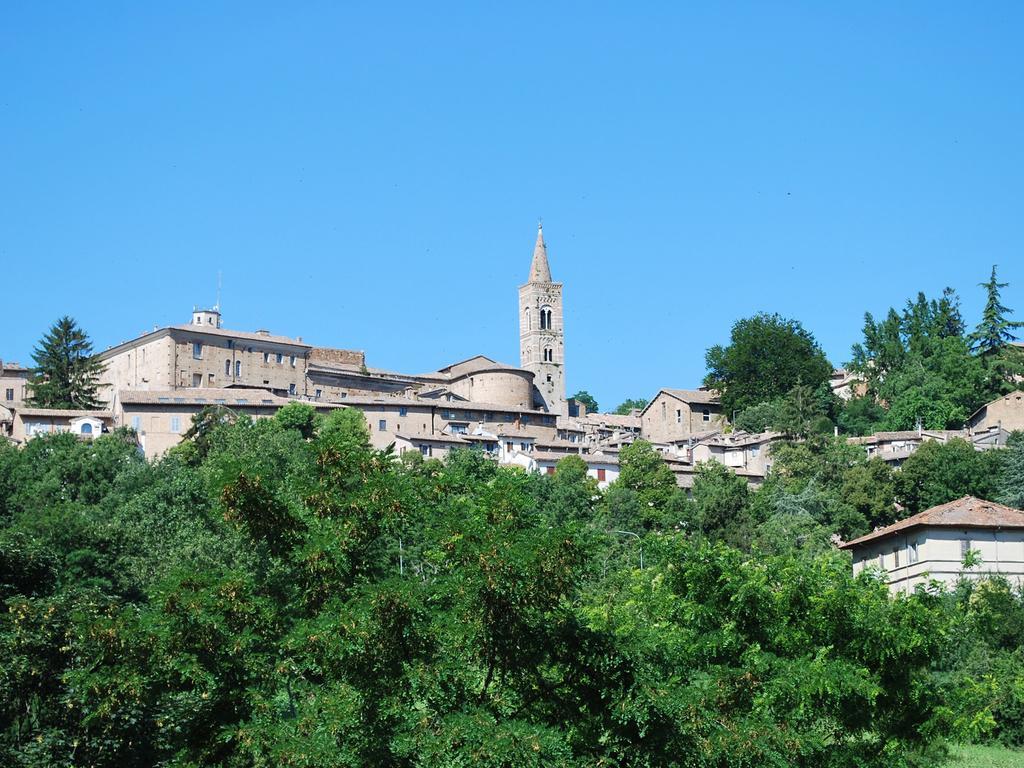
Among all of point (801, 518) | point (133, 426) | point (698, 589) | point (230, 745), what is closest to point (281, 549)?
point (230, 745)

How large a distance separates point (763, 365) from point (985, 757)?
6596 cm

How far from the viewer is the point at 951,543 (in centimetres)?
4938

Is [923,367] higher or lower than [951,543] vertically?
higher

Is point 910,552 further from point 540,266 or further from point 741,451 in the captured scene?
point 540,266

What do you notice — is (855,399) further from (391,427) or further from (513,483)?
(513,483)

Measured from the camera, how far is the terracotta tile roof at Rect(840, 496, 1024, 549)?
162 feet

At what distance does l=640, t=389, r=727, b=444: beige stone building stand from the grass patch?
205ft

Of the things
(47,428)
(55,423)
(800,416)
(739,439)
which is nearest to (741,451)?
(739,439)

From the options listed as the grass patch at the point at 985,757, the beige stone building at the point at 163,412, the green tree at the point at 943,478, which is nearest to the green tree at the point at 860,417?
the green tree at the point at 943,478

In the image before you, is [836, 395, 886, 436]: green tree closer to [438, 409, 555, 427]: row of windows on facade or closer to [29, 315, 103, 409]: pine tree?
[438, 409, 555, 427]: row of windows on facade

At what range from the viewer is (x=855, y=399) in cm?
10350

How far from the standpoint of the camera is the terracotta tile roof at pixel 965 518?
49312 millimetres

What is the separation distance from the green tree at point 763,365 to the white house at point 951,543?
48.9 m

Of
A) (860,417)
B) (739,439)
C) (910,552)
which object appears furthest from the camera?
(860,417)
